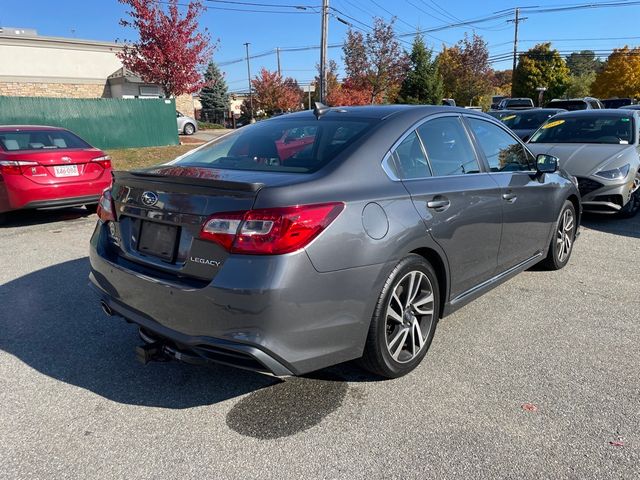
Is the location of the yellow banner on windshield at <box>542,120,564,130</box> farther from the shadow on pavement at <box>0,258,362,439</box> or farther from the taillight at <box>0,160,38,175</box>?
the taillight at <box>0,160,38,175</box>

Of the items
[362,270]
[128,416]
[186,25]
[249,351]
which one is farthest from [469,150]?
[186,25]

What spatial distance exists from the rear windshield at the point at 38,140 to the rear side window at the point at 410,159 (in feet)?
20.4

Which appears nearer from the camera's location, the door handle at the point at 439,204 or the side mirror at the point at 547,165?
the door handle at the point at 439,204

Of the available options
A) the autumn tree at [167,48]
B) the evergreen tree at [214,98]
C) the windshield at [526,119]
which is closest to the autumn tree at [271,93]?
the evergreen tree at [214,98]

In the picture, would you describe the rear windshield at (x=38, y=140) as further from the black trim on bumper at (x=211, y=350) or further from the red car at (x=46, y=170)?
the black trim on bumper at (x=211, y=350)

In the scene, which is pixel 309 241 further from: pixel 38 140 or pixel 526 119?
pixel 526 119

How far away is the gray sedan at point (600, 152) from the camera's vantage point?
7.00 m

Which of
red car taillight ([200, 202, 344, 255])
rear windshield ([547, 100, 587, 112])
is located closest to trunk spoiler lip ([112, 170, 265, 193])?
red car taillight ([200, 202, 344, 255])

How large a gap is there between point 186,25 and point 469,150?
19.3 m

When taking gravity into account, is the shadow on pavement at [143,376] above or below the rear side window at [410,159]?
below

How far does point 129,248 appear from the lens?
2916 mm

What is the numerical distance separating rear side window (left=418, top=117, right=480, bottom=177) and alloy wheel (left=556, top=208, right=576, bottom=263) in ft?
6.06

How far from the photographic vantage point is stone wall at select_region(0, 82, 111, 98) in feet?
90.2

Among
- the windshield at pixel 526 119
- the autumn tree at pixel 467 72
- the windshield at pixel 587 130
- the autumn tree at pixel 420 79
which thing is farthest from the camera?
the autumn tree at pixel 467 72
